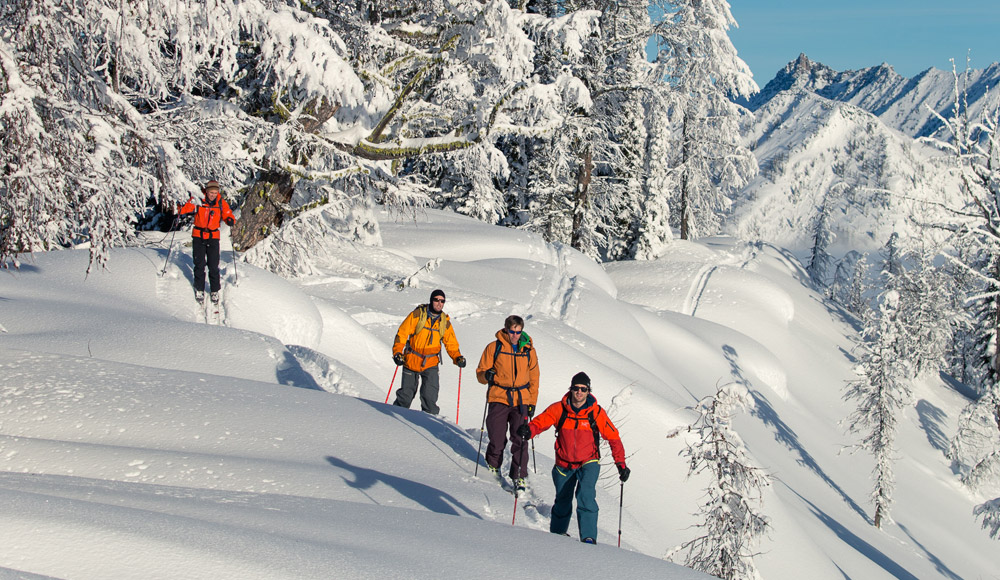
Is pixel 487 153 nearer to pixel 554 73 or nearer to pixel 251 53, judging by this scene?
pixel 251 53

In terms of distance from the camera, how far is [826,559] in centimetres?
1198

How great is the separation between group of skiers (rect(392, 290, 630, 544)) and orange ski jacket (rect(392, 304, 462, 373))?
1 cm

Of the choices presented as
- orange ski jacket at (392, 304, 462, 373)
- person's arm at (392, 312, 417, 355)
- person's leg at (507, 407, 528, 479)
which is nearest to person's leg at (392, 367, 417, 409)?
orange ski jacket at (392, 304, 462, 373)

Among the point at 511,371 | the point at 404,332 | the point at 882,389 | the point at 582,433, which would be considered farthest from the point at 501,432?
the point at 882,389

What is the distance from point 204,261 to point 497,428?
18.6 ft

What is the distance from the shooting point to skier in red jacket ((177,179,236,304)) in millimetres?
9695

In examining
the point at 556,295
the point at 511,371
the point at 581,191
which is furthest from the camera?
the point at 581,191

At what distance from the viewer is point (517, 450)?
6602 mm

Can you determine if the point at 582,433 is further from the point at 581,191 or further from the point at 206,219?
the point at 581,191

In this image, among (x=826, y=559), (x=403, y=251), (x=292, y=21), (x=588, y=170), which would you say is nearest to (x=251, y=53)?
(x=292, y=21)

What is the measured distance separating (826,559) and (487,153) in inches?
377

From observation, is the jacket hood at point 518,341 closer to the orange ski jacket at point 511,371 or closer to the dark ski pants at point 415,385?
the orange ski jacket at point 511,371

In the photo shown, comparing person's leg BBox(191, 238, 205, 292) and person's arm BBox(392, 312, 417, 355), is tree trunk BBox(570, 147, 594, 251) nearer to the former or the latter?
person's leg BBox(191, 238, 205, 292)

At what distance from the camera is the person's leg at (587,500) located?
550 centimetres
